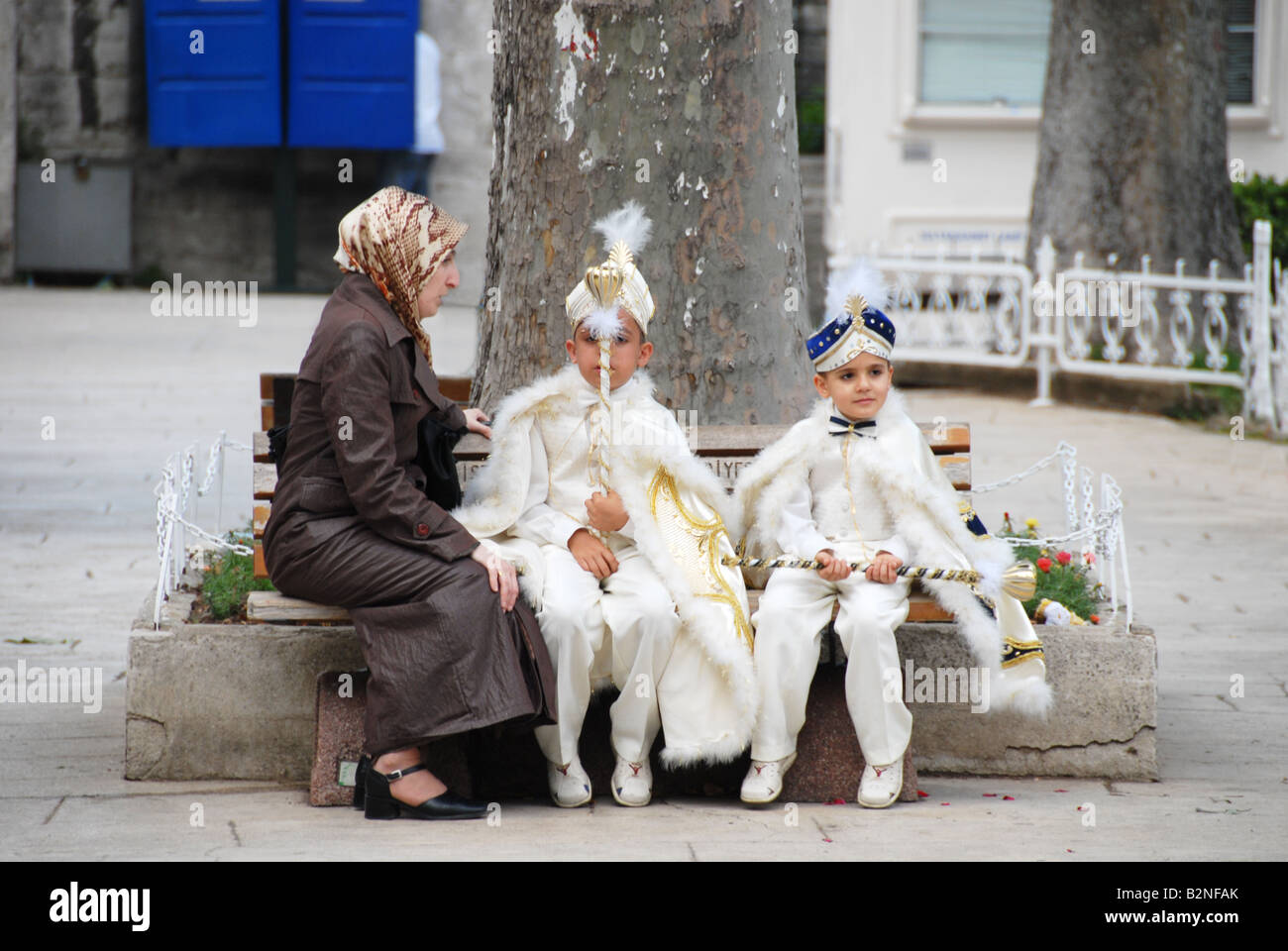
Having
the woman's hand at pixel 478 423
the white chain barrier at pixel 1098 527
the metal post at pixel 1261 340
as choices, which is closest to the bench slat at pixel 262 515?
the woman's hand at pixel 478 423

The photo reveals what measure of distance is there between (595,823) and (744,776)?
491 millimetres

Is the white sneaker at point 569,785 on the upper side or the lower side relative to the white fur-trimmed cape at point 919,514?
lower

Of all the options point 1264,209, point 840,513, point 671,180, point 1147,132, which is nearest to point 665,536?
point 840,513

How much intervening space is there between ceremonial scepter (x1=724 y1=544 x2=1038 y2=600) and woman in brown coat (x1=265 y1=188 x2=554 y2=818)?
654mm

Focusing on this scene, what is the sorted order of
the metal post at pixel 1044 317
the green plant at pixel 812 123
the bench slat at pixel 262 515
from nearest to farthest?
the bench slat at pixel 262 515, the metal post at pixel 1044 317, the green plant at pixel 812 123

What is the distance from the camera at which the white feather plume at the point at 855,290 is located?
441 cm

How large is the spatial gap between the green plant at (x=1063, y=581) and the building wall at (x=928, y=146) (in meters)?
10.9

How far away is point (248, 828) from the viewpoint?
403 cm

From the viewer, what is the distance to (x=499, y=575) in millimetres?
4113

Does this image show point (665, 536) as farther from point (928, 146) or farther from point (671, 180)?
point (928, 146)

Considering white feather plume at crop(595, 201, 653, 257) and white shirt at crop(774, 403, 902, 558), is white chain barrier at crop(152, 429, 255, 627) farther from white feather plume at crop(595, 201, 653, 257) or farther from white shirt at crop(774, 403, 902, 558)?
white shirt at crop(774, 403, 902, 558)

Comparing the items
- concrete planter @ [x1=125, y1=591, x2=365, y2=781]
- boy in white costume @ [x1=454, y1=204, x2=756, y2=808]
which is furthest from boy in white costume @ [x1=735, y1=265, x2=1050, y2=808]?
concrete planter @ [x1=125, y1=591, x2=365, y2=781]

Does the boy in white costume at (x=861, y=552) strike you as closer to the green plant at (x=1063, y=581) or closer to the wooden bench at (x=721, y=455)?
the wooden bench at (x=721, y=455)

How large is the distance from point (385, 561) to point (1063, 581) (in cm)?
217
